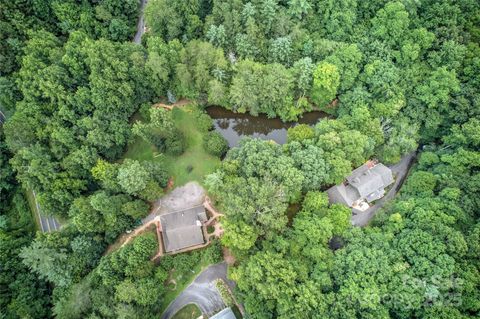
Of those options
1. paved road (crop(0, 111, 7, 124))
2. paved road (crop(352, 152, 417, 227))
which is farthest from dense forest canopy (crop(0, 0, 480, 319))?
paved road (crop(352, 152, 417, 227))

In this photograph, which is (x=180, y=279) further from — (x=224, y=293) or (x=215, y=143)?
(x=215, y=143)

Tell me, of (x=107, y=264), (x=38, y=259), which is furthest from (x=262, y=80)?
(x=38, y=259)

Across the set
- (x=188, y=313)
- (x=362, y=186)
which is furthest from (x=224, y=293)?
(x=362, y=186)

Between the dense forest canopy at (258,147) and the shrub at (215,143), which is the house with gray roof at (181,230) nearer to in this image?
the dense forest canopy at (258,147)

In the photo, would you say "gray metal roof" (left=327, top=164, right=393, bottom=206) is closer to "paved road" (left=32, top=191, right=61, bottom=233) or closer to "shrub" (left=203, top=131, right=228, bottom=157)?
"shrub" (left=203, top=131, right=228, bottom=157)

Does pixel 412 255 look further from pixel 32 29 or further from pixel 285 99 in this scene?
pixel 32 29
